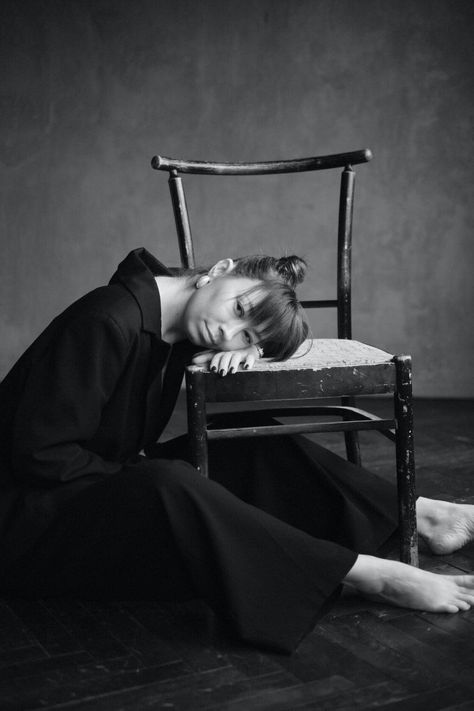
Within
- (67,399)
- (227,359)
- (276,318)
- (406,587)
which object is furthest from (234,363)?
(406,587)

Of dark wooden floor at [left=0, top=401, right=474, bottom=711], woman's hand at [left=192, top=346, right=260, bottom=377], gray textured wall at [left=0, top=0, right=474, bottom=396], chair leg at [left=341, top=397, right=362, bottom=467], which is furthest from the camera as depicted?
gray textured wall at [left=0, top=0, right=474, bottom=396]

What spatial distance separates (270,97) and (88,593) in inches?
130

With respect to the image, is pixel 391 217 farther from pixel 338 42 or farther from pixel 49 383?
pixel 49 383

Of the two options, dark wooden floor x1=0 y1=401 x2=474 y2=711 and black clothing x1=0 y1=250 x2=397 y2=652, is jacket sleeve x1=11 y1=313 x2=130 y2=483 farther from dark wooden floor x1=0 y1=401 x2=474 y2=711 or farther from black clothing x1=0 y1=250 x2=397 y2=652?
dark wooden floor x1=0 y1=401 x2=474 y2=711

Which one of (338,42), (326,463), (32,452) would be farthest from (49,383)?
(338,42)

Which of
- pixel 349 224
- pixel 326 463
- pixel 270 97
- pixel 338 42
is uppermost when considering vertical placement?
pixel 338 42

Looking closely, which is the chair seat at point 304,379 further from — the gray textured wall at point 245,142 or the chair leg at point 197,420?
the gray textured wall at point 245,142

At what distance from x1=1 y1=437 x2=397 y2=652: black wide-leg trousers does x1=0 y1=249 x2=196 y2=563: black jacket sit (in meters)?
0.05

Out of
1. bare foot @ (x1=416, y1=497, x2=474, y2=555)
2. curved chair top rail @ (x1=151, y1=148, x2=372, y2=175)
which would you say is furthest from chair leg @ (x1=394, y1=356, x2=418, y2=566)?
curved chair top rail @ (x1=151, y1=148, x2=372, y2=175)

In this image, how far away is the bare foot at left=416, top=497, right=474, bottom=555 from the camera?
178cm

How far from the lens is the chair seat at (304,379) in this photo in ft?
5.12

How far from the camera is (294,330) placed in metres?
1.59

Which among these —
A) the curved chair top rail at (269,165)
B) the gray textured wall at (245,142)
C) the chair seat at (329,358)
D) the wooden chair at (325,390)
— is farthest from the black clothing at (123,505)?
the gray textured wall at (245,142)

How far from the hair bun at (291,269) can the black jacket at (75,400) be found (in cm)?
27
